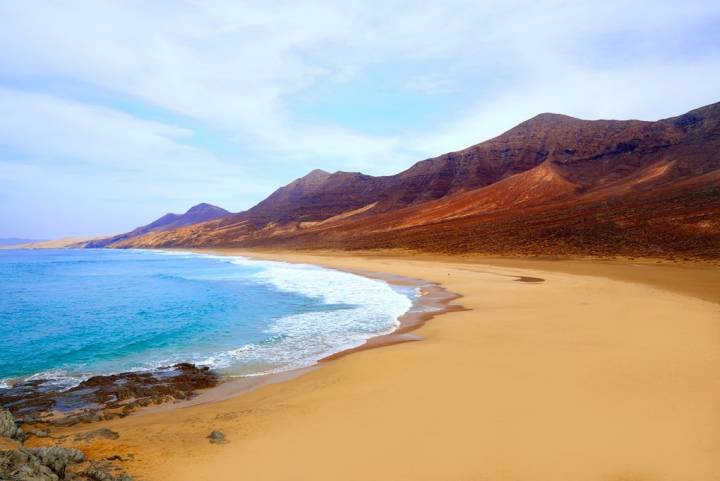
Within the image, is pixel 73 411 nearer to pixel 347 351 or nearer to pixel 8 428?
pixel 8 428

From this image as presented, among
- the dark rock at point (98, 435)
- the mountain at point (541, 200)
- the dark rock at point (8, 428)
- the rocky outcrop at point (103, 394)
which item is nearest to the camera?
the dark rock at point (8, 428)

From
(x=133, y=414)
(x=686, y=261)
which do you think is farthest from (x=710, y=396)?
(x=686, y=261)

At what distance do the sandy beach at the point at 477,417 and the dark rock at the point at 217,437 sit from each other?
0.27 ft

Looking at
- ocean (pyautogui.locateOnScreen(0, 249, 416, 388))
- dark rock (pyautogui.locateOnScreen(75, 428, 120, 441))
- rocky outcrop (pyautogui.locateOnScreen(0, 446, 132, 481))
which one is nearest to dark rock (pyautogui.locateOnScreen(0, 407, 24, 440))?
dark rock (pyautogui.locateOnScreen(75, 428, 120, 441))

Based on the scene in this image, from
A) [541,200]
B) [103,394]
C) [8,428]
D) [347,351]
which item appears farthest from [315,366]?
[541,200]

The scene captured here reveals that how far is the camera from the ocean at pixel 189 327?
11070 millimetres

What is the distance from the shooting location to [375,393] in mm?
7746

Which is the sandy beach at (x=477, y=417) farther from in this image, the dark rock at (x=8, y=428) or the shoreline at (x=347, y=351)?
the dark rock at (x=8, y=428)

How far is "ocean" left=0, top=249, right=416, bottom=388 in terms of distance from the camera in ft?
36.3

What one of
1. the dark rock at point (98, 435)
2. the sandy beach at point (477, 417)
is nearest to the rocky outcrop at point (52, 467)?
the sandy beach at point (477, 417)

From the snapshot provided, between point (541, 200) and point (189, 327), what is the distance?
6159 cm

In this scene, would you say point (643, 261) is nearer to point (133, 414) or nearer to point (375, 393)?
point (375, 393)

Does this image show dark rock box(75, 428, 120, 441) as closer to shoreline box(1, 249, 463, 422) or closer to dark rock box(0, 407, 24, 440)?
dark rock box(0, 407, 24, 440)

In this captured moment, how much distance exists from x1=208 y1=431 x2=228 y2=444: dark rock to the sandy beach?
8 cm
